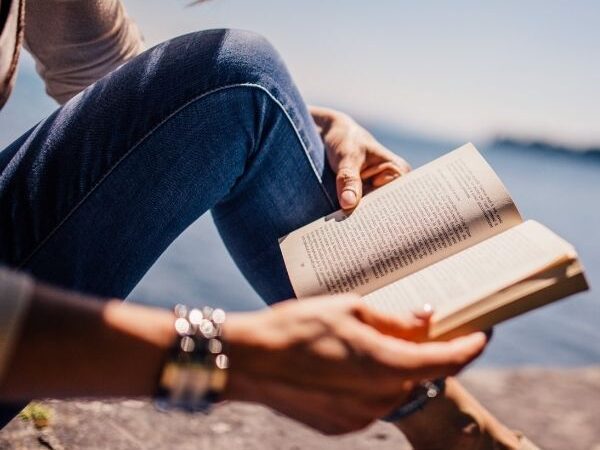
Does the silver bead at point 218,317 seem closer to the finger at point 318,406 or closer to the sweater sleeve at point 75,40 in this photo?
the finger at point 318,406

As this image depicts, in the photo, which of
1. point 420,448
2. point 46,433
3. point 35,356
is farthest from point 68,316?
point 46,433

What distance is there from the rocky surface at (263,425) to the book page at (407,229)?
518 mm

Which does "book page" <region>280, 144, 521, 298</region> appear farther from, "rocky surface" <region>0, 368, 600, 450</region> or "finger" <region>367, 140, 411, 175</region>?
"rocky surface" <region>0, 368, 600, 450</region>

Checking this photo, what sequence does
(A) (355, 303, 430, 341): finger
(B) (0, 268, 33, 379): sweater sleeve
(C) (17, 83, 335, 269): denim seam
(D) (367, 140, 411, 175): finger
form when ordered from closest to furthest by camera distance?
(B) (0, 268, 33, 379): sweater sleeve, (A) (355, 303, 430, 341): finger, (C) (17, 83, 335, 269): denim seam, (D) (367, 140, 411, 175): finger

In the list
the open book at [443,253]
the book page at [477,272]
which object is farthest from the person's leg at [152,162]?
the book page at [477,272]

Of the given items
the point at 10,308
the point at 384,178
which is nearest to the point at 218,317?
the point at 10,308

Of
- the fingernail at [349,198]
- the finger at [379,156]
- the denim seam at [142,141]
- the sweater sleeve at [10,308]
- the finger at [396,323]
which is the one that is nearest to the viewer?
the sweater sleeve at [10,308]

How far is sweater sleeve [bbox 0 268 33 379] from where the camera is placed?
328 mm

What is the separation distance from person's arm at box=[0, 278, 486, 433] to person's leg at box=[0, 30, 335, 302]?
26 cm

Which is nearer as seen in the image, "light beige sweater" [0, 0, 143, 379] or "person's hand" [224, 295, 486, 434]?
"person's hand" [224, 295, 486, 434]

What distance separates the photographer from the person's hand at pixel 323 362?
403 millimetres

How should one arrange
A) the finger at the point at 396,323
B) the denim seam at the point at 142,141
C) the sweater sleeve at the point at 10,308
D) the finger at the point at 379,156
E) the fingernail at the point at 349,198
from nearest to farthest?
the sweater sleeve at the point at 10,308 → the finger at the point at 396,323 → the denim seam at the point at 142,141 → the fingernail at the point at 349,198 → the finger at the point at 379,156

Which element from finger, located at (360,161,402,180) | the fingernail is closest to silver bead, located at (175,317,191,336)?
the fingernail

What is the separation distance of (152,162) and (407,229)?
0.34 meters
